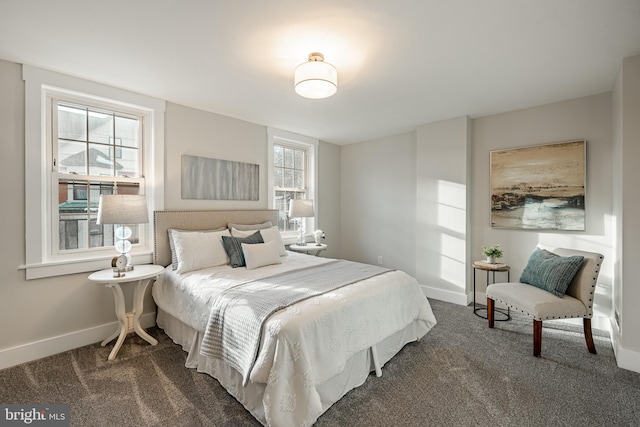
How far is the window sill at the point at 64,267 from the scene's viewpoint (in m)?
2.44

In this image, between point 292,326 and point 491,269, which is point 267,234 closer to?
point 292,326

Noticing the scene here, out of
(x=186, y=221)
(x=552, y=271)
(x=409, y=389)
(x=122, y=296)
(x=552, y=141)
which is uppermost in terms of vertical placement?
(x=552, y=141)

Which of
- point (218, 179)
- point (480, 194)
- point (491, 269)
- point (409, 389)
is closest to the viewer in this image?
point (409, 389)

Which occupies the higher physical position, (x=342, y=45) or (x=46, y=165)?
(x=342, y=45)

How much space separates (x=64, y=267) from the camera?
2.60 meters

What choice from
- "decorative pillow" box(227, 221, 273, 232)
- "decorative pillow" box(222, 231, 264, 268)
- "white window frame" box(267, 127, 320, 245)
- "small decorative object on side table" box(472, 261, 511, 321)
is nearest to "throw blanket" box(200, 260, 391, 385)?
"decorative pillow" box(222, 231, 264, 268)

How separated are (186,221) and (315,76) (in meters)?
2.19

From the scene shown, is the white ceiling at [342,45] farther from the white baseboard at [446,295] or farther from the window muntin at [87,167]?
the white baseboard at [446,295]

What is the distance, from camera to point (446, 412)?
5.98ft

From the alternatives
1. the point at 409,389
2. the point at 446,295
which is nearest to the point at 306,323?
the point at 409,389

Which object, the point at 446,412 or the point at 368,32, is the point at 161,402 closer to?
the point at 446,412

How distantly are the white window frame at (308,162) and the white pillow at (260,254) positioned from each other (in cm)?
122

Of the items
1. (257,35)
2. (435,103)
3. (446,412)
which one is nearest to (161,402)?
(446,412)

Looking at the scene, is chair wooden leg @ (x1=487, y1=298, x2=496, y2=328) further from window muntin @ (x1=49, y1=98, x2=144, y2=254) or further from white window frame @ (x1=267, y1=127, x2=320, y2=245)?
window muntin @ (x1=49, y1=98, x2=144, y2=254)
